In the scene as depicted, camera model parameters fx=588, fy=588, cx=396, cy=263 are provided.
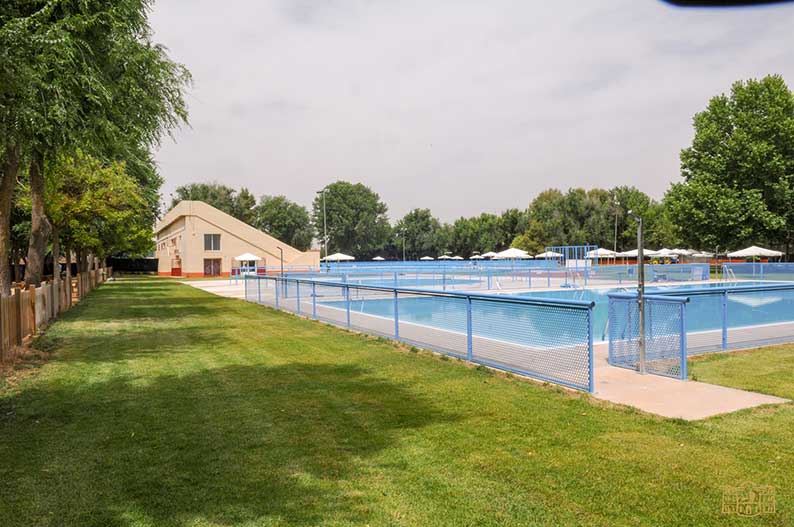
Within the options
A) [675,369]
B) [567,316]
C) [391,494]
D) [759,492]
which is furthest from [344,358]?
[759,492]

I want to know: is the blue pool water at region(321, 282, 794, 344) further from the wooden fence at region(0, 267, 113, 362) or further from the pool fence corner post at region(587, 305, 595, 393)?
the wooden fence at region(0, 267, 113, 362)

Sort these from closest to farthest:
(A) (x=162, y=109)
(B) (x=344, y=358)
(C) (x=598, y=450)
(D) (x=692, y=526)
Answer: (D) (x=692, y=526), (C) (x=598, y=450), (B) (x=344, y=358), (A) (x=162, y=109)

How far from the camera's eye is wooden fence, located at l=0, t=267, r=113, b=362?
34.3 ft

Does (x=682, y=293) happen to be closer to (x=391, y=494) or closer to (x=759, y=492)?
(x=759, y=492)

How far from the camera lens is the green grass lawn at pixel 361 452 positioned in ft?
13.4

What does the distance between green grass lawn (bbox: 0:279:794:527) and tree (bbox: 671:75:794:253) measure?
4714 centimetres

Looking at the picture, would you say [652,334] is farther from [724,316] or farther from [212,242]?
[212,242]

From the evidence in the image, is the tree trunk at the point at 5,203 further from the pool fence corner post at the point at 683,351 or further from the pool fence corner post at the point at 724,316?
the pool fence corner post at the point at 724,316

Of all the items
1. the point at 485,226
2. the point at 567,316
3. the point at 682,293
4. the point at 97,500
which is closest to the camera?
the point at 97,500

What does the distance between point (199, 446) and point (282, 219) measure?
108 meters

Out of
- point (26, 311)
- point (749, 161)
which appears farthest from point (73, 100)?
point (749, 161)

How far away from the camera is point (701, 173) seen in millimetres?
52062

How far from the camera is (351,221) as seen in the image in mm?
116250

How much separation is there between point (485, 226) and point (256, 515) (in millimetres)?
98443
